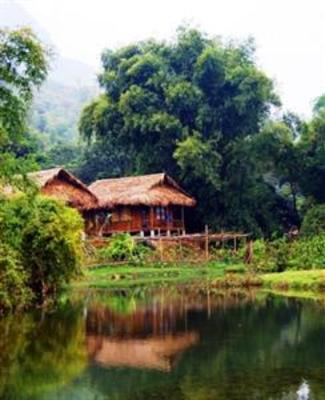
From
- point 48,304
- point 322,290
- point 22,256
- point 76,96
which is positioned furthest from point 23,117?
point 76,96

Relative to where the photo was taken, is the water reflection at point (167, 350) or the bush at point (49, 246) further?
the bush at point (49, 246)

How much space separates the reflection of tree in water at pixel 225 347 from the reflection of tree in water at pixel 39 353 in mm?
776

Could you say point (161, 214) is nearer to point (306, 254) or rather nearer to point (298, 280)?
point (306, 254)

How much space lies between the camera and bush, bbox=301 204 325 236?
45156 mm

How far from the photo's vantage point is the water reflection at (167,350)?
1495cm

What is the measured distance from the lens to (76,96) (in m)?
150

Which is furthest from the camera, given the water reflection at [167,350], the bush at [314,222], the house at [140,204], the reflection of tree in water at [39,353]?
the house at [140,204]

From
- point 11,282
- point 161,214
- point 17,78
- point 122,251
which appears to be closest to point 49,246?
point 11,282

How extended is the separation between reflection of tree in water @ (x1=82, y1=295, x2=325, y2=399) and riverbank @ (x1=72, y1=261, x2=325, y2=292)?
3.46 meters

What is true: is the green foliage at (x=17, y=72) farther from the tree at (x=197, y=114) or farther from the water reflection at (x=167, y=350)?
the tree at (x=197, y=114)

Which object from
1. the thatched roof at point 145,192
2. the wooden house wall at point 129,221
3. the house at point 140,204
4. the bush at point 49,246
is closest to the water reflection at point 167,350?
the bush at point 49,246

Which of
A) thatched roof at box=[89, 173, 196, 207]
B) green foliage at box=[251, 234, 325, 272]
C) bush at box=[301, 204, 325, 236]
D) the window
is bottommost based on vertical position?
green foliage at box=[251, 234, 325, 272]

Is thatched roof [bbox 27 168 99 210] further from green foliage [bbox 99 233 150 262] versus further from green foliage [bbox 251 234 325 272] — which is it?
green foliage [bbox 251 234 325 272]

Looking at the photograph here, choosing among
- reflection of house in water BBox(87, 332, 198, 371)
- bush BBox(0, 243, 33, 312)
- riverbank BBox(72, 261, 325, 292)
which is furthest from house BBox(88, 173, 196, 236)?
reflection of house in water BBox(87, 332, 198, 371)
